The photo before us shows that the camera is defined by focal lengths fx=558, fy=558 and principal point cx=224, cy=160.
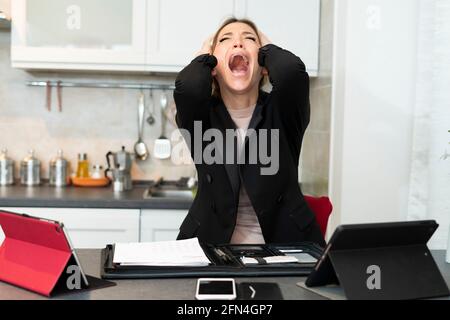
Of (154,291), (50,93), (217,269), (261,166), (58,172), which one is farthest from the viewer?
(50,93)

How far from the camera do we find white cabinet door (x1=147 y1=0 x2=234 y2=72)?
2686 millimetres

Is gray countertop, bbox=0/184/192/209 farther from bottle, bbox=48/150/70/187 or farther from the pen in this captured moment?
the pen

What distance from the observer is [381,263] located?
1.01 metres

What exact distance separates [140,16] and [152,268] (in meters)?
1.83

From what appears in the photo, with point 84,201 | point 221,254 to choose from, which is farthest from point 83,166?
point 221,254

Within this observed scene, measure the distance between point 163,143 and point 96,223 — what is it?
726mm

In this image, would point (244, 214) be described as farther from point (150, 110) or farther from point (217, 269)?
point (150, 110)

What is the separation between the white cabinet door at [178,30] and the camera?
106 inches

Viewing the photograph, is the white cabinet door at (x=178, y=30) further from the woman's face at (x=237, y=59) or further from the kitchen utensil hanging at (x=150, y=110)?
the woman's face at (x=237, y=59)

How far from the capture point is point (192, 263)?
113cm

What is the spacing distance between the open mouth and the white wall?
2.83ft

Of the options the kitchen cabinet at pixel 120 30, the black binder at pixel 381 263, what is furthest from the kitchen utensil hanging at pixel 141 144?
the black binder at pixel 381 263

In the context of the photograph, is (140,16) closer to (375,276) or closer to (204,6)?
(204,6)
